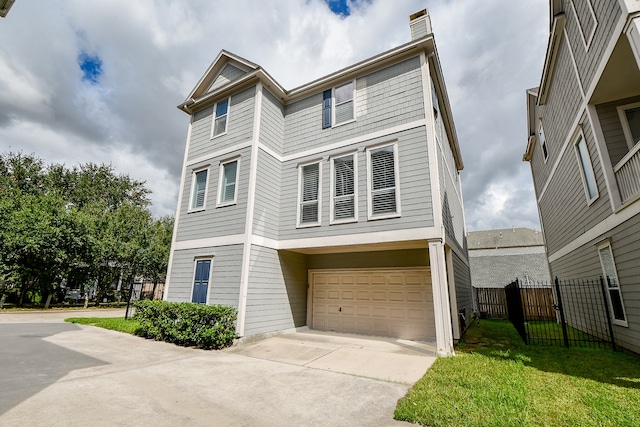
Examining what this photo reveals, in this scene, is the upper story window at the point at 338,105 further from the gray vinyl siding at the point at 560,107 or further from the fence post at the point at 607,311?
the fence post at the point at 607,311

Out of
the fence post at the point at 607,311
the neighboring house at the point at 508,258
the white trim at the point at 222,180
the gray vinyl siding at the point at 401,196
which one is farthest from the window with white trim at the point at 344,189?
the neighboring house at the point at 508,258

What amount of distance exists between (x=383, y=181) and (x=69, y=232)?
1958cm

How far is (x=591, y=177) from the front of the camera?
8.09m

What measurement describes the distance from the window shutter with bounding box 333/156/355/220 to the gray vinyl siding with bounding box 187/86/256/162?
339 cm

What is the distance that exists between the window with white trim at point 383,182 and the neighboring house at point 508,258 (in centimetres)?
2379

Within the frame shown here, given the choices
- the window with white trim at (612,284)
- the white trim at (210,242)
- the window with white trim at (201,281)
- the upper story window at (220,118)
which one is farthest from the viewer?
the upper story window at (220,118)

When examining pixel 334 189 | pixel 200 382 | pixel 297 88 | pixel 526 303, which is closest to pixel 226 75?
pixel 297 88

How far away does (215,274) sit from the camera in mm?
9227

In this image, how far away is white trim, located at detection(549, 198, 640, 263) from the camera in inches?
236

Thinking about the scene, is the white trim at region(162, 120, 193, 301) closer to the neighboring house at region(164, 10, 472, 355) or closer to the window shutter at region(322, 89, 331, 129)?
the neighboring house at region(164, 10, 472, 355)

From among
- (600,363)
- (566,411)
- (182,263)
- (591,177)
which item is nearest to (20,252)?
(182,263)

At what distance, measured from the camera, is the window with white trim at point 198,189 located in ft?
35.5

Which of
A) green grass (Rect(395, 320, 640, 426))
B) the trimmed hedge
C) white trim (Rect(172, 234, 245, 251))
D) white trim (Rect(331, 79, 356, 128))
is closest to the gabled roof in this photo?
white trim (Rect(331, 79, 356, 128))

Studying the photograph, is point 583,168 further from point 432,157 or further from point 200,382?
point 200,382
